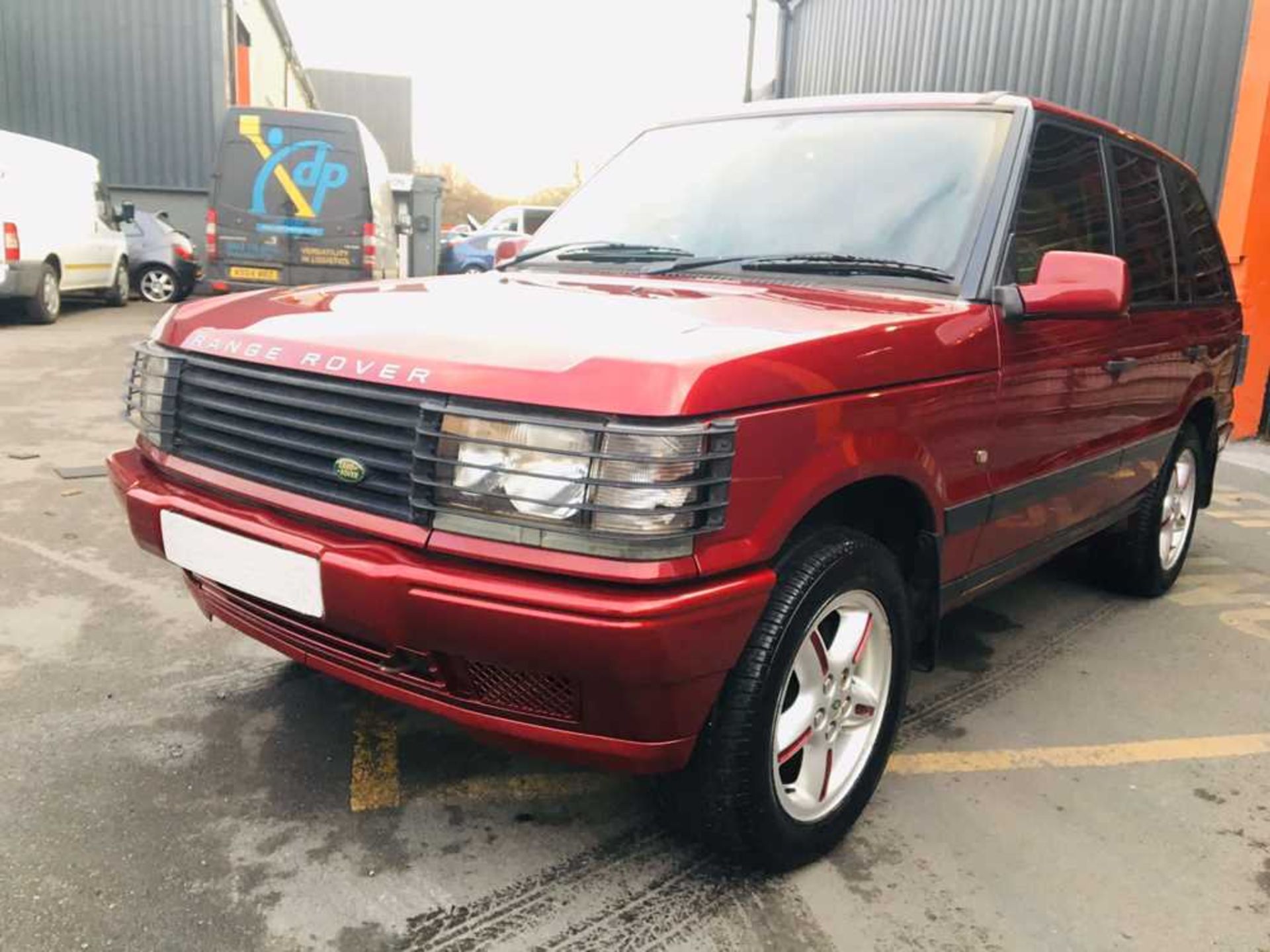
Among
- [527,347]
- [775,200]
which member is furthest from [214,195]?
[527,347]

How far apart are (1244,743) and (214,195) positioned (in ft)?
35.4

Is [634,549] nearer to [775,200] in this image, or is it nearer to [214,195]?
[775,200]

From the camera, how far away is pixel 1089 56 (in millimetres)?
9898

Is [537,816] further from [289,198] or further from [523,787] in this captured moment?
[289,198]

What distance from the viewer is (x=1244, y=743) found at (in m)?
3.20

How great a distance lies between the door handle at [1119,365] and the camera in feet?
11.0

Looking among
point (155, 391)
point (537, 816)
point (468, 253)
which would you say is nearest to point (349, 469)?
point (155, 391)

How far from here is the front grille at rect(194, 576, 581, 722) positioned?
2.01 m

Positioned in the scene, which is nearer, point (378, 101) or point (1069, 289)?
point (1069, 289)

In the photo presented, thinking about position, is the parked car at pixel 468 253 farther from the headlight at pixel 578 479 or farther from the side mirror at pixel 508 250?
the headlight at pixel 578 479

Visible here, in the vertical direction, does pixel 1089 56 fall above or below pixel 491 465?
above

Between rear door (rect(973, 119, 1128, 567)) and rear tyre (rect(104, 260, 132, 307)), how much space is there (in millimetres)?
13670

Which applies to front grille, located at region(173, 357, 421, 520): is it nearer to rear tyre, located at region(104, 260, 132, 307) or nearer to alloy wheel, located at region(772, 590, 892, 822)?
alloy wheel, located at region(772, 590, 892, 822)

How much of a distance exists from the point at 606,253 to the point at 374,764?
1650 mm
